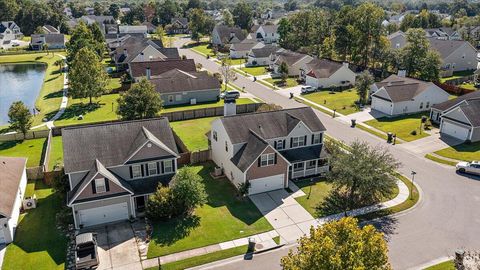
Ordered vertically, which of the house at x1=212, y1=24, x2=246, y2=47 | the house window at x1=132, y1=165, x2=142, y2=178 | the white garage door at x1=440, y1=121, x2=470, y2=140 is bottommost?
the white garage door at x1=440, y1=121, x2=470, y2=140

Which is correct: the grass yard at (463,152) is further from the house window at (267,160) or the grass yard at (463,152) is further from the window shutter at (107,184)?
the window shutter at (107,184)

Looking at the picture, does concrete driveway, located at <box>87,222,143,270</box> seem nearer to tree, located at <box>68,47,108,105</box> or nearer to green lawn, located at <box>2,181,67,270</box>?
green lawn, located at <box>2,181,67,270</box>

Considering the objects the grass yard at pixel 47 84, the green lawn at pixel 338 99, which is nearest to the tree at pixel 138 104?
the grass yard at pixel 47 84

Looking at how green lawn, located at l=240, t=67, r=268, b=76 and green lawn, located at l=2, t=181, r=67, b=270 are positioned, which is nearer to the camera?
green lawn, located at l=2, t=181, r=67, b=270

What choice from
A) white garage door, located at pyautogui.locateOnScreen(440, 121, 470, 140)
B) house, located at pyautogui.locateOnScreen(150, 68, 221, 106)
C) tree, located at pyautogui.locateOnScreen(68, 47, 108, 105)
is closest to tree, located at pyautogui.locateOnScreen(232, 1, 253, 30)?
house, located at pyautogui.locateOnScreen(150, 68, 221, 106)

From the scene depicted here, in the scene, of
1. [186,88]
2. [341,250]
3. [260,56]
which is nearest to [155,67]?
[186,88]

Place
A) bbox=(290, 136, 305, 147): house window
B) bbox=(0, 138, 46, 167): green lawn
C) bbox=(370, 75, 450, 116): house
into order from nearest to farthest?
1. bbox=(290, 136, 305, 147): house window
2. bbox=(0, 138, 46, 167): green lawn
3. bbox=(370, 75, 450, 116): house

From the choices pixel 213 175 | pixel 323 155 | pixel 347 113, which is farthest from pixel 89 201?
pixel 347 113
